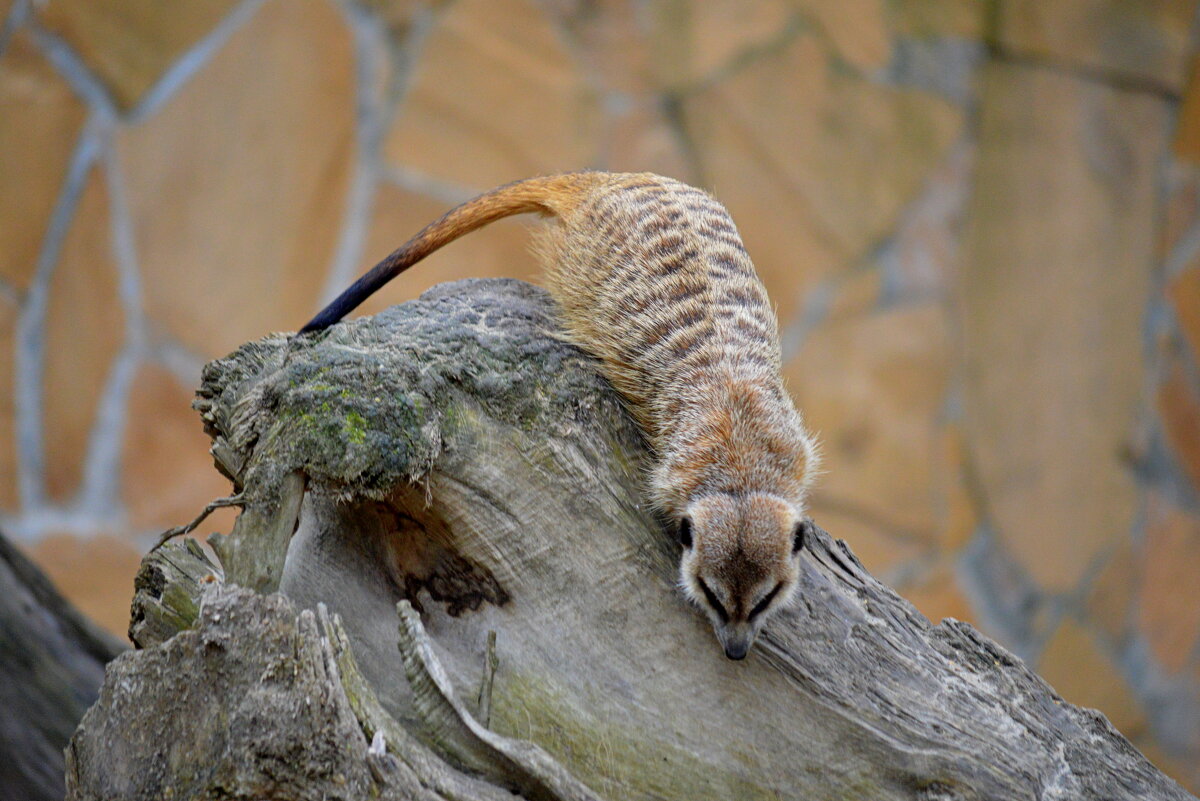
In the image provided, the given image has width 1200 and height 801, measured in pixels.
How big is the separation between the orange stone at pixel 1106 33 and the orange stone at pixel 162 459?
371 centimetres

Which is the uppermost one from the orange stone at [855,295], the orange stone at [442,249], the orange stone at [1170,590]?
the orange stone at [442,249]

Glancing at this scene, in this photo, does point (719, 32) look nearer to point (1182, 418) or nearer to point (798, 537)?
point (1182, 418)

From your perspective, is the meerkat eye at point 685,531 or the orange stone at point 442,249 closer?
the meerkat eye at point 685,531

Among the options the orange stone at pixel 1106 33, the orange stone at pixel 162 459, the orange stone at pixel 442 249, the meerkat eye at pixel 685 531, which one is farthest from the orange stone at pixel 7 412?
the orange stone at pixel 1106 33

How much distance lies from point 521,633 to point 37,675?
1.23m

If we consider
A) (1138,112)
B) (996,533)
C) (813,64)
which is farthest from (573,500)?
(1138,112)

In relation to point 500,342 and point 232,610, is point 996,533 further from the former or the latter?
point 232,610

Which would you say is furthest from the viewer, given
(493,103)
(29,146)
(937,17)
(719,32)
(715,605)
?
(937,17)

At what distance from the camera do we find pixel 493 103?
14.3ft

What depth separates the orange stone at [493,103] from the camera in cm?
426

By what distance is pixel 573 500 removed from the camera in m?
1.88

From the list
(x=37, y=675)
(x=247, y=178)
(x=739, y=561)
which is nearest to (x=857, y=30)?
(x=247, y=178)

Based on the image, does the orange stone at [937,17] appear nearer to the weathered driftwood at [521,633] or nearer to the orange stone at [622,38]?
the orange stone at [622,38]

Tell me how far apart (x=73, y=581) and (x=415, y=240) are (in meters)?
2.55
